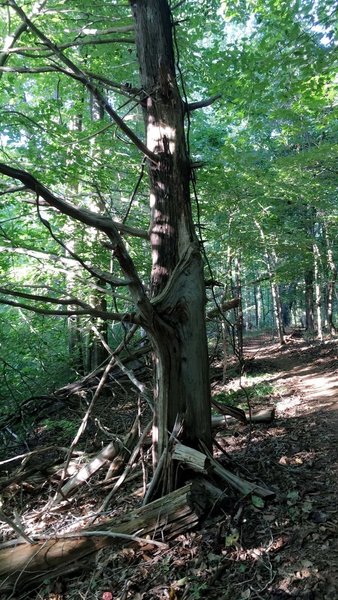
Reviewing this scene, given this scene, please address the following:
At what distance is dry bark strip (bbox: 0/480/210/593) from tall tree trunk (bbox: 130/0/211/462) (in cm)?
46

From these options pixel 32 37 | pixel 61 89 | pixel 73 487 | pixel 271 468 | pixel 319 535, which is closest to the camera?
pixel 319 535

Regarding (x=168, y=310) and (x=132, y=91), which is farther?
(x=132, y=91)

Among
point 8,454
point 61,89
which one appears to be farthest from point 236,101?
point 8,454

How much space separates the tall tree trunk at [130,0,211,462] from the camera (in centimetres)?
340

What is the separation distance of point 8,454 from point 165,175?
5.38 metres

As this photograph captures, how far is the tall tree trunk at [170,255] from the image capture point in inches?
134

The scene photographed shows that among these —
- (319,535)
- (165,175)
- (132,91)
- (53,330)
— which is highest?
(132,91)

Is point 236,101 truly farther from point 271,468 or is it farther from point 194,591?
point 194,591

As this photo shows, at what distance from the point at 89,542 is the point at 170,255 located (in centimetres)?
248

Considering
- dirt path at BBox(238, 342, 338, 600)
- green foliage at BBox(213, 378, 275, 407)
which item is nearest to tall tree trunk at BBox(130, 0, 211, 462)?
dirt path at BBox(238, 342, 338, 600)

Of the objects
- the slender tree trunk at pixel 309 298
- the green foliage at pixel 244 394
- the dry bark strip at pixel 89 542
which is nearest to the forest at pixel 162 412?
the dry bark strip at pixel 89 542

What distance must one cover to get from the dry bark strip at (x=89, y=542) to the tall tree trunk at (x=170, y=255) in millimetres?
463

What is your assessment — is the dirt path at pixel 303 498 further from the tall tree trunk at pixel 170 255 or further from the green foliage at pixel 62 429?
the green foliage at pixel 62 429

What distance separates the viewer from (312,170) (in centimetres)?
1099
